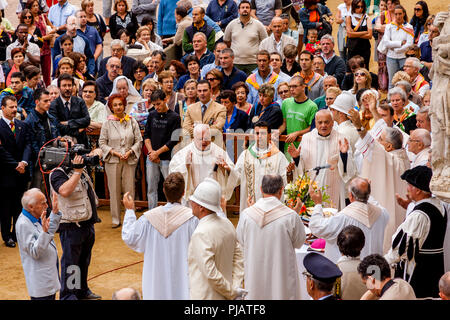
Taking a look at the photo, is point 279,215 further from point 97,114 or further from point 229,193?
point 97,114

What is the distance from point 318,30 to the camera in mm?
15164

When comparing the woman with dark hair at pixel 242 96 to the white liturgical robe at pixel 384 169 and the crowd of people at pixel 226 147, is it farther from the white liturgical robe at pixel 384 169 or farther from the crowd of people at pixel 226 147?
the white liturgical robe at pixel 384 169

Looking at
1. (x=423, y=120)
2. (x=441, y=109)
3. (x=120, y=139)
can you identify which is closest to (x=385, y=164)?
(x=423, y=120)

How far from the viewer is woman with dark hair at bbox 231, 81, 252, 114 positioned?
1197cm

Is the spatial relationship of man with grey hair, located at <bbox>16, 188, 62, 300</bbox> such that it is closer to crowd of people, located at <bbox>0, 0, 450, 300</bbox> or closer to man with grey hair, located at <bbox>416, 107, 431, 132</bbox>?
crowd of people, located at <bbox>0, 0, 450, 300</bbox>

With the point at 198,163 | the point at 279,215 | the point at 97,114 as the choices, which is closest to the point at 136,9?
the point at 97,114

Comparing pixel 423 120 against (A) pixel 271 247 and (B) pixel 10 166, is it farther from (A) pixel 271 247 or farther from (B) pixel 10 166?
(B) pixel 10 166

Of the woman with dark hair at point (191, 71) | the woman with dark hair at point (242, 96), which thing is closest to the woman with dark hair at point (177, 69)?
the woman with dark hair at point (191, 71)

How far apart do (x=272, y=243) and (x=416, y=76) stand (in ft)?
20.4

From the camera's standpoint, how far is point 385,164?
9.84 meters

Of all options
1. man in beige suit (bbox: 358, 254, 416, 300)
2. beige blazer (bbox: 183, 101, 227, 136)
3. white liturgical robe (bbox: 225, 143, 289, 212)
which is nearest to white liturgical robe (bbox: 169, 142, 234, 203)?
white liturgical robe (bbox: 225, 143, 289, 212)

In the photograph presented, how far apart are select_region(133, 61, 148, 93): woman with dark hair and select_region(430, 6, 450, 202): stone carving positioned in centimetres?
796

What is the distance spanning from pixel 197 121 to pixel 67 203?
330 cm

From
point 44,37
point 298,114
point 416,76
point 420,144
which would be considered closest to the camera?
point 420,144
